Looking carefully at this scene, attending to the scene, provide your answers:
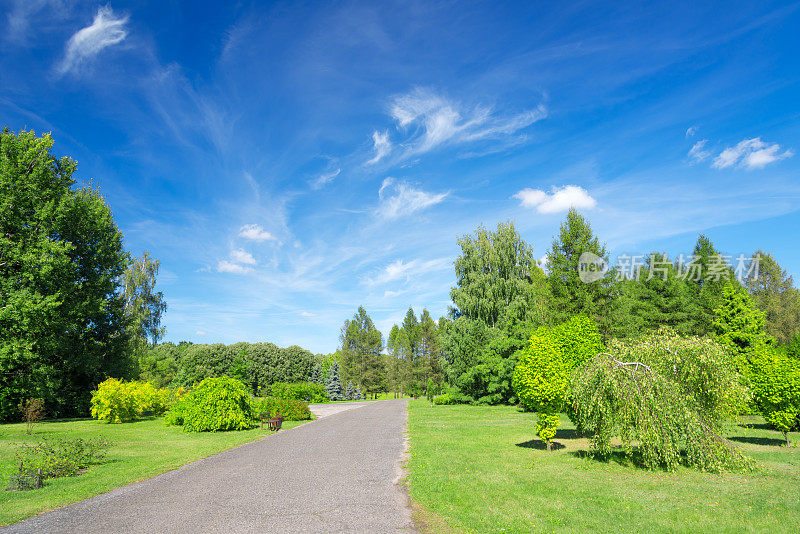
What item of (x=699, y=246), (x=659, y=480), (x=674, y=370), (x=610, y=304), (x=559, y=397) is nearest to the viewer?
(x=659, y=480)

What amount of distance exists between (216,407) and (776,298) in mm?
57841

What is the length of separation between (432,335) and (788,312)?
46510mm

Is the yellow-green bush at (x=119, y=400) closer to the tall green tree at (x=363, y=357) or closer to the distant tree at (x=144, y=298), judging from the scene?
the distant tree at (x=144, y=298)

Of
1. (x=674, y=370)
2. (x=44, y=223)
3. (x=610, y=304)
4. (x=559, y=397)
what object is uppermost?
(x=44, y=223)

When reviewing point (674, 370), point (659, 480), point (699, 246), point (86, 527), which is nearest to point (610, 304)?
point (699, 246)

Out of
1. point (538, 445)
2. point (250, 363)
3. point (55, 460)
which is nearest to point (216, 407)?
point (55, 460)

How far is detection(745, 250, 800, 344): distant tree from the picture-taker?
141ft

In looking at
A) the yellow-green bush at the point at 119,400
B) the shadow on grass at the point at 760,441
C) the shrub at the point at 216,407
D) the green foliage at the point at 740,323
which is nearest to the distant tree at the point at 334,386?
the yellow-green bush at the point at 119,400

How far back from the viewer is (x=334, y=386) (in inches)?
2477

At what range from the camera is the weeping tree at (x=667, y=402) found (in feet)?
28.7

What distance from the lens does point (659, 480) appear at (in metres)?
8.07

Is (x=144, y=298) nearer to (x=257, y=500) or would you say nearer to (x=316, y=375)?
(x=316, y=375)

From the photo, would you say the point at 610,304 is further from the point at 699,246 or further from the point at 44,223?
the point at 44,223

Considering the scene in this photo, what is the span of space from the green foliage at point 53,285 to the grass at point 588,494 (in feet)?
73.6
